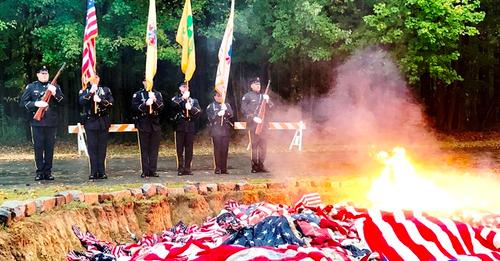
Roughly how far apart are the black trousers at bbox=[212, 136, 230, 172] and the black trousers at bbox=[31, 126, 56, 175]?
10.5 feet

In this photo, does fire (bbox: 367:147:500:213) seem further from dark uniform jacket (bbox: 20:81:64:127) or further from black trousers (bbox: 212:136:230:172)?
dark uniform jacket (bbox: 20:81:64:127)

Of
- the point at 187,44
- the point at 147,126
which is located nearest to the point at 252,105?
the point at 187,44

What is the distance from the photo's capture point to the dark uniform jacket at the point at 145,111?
13.4 m

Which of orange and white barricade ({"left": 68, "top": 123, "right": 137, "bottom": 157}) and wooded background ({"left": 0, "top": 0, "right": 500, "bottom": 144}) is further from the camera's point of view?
wooded background ({"left": 0, "top": 0, "right": 500, "bottom": 144})

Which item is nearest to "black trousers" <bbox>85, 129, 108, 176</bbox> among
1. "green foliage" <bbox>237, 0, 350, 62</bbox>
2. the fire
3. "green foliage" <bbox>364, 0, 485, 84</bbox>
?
the fire

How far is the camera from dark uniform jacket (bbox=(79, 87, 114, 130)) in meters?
12.7

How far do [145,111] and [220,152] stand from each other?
175cm

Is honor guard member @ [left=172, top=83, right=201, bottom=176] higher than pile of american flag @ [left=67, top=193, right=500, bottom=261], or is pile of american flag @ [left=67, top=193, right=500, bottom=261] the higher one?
honor guard member @ [left=172, top=83, right=201, bottom=176]

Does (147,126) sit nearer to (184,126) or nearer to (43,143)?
(184,126)

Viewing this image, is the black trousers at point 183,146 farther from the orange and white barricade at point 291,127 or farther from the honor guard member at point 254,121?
the orange and white barricade at point 291,127

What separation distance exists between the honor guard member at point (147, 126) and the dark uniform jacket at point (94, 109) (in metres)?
0.68

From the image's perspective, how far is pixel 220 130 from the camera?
14.4 metres

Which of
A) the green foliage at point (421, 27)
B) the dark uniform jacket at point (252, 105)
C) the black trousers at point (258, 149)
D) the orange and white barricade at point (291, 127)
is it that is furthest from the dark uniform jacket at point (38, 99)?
the green foliage at point (421, 27)

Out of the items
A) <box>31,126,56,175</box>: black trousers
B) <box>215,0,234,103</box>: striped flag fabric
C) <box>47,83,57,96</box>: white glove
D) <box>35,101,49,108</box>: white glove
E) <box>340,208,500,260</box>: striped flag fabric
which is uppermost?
<box>215,0,234,103</box>: striped flag fabric
